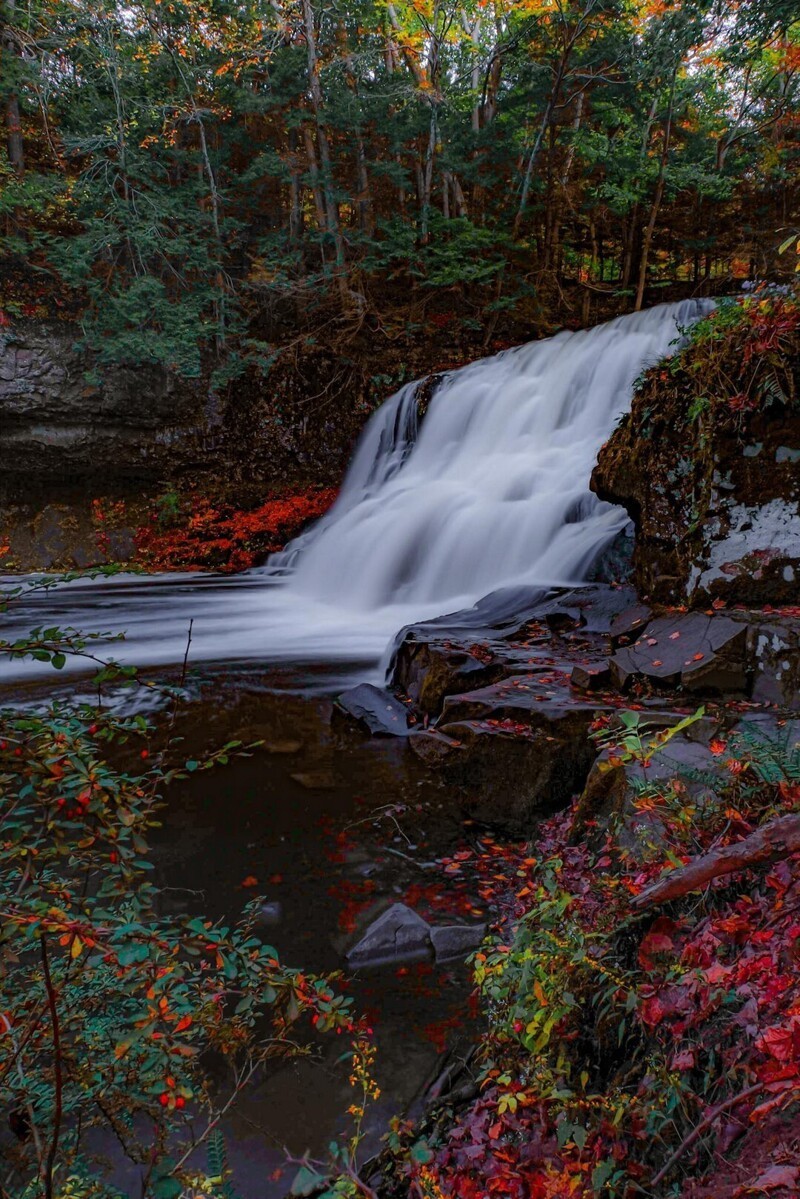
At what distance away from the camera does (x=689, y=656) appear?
423 cm

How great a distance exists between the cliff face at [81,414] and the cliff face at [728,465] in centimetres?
1124

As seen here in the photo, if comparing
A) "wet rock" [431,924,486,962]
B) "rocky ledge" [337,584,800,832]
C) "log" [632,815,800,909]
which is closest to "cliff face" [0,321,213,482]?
"rocky ledge" [337,584,800,832]

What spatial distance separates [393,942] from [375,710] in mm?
2537

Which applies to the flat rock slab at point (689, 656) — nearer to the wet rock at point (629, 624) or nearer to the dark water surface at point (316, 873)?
the wet rock at point (629, 624)

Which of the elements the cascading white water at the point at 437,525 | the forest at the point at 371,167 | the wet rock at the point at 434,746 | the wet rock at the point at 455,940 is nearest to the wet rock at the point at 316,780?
the wet rock at the point at 434,746

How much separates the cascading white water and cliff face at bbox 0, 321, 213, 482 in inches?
155

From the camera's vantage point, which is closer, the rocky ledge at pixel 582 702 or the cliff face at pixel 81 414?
the rocky ledge at pixel 582 702

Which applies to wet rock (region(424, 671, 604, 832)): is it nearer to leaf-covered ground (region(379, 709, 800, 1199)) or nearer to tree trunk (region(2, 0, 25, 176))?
leaf-covered ground (region(379, 709, 800, 1199))

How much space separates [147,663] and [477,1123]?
580 cm

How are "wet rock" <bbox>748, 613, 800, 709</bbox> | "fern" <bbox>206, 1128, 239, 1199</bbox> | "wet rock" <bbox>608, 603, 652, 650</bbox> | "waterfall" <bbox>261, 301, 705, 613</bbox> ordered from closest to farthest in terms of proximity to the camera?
"fern" <bbox>206, 1128, 239, 1199</bbox>
"wet rock" <bbox>748, 613, 800, 709</bbox>
"wet rock" <bbox>608, 603, 652, 650</bbox>
"waterfall" <bbox>261, 301, 705, 613</bbox>

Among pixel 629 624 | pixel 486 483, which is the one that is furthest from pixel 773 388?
pixel 486 483

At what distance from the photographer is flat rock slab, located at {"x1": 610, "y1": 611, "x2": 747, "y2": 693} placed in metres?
4.04

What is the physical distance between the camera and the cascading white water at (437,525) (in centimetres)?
791

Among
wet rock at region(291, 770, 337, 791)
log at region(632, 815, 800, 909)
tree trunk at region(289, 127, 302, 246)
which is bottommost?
wet rock at region(291, 770, 337, 791)
